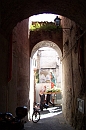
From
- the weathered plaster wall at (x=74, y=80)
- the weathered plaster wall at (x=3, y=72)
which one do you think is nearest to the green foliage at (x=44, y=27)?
the weathered plaster wall at (x=74, y=80)

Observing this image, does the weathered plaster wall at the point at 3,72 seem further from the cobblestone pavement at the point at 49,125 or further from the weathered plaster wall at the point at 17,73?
the cobblestone pavement at the point at 49,125

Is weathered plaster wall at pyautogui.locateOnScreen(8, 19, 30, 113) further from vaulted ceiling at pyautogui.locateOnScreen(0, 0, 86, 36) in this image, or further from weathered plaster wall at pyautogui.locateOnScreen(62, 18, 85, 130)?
weathered plaster wall at pyautogui.locateOnScreen(62, 18, 85, 130)

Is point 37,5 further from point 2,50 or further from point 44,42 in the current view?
point 44,42

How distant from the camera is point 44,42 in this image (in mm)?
13289

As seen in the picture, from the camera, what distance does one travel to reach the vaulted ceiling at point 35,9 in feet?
17.4

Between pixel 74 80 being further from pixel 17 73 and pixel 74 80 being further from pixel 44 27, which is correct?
Answer: pixel 44 27

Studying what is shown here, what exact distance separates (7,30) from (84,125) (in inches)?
145

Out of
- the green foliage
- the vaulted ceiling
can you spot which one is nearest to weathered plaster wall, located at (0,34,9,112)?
the vaulted ceiling

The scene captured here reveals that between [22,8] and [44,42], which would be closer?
[22,8]

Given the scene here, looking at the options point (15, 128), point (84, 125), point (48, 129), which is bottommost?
point (48, 129)

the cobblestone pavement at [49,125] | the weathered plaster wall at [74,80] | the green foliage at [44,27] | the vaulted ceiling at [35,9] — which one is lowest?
the cobblestone pavement at [49,125]

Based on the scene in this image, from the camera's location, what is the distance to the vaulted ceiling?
17.4 feet

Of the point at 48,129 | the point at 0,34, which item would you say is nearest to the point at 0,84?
the point at 0,34

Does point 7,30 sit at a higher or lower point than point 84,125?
higher
